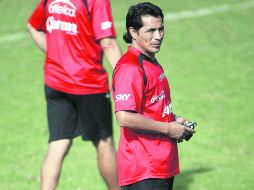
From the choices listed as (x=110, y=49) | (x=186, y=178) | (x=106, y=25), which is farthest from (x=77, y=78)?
(x=186, y=178)

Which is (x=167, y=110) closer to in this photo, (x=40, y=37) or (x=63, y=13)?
(x=63, y=13)

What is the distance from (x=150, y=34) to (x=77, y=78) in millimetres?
1923

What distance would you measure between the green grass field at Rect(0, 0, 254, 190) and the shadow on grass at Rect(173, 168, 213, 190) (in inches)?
0.5

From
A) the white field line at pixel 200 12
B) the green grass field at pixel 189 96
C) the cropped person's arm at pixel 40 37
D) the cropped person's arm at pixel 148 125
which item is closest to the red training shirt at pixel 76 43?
the cropped person's arm at pixel 40 37

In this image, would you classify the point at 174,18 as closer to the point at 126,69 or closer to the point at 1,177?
the point at 1,177

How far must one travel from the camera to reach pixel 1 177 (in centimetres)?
893

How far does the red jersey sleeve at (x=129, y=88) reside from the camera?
5422 millimetres

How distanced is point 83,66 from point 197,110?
14.9 feet

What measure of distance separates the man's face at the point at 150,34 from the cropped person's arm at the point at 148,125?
1.81ft

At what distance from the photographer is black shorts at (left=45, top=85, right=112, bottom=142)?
7.52 m

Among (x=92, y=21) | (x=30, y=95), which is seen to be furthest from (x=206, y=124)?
(x=92, y=21)

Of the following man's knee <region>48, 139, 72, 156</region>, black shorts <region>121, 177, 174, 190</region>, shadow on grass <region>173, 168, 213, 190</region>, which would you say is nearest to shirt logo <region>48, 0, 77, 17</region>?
man's knee <region>48, 139, 72, 156</region>

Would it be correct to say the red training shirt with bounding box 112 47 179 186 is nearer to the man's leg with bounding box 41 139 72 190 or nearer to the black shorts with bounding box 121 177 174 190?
the black shorts with bounding box 121 177 174 190

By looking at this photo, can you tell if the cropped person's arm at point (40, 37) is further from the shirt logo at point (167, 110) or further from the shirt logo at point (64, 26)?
the shirt logo at point (167, 110)
